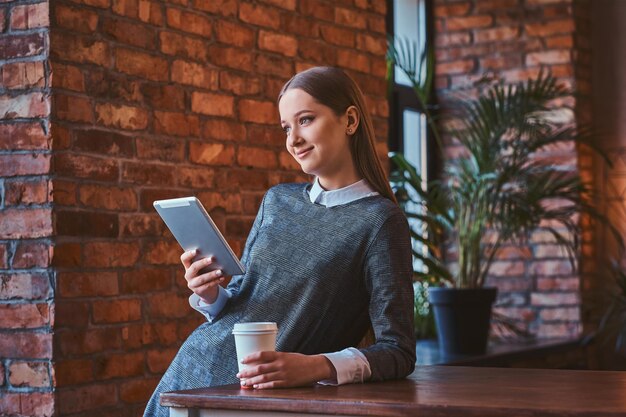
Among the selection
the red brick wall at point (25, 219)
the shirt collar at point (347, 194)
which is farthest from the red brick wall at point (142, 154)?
the shirt collar at point (347, 194)

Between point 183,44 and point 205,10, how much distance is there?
165 mm

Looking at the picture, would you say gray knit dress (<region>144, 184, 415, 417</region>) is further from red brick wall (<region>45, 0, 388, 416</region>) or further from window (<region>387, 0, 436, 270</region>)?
window (<region>387, 0, 436, 270</region>)

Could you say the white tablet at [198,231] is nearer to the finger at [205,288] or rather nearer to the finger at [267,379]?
the finger at [205,288]

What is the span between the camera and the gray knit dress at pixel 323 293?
75.6 inches

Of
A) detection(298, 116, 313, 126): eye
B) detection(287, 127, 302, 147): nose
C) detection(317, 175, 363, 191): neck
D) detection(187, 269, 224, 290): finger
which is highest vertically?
detection(298, 116, 313, 126): eye

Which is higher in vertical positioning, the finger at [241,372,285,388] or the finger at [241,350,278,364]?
the finger at [241,350,278,364]

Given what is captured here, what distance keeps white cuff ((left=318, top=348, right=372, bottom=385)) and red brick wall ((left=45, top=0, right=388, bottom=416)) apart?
1174 mm

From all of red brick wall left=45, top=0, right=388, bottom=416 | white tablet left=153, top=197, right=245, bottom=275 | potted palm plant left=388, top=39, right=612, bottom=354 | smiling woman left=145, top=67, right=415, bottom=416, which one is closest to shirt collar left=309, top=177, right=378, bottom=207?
smiling woman left=145, top=67, right=415, bottom=416

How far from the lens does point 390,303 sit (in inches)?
74.8

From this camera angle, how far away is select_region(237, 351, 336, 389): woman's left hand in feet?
5.80

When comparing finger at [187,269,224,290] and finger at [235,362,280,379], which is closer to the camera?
finger at [235,362,280,379]

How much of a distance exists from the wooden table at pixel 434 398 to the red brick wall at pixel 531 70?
11.9 feet

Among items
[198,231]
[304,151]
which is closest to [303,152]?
[304,151]

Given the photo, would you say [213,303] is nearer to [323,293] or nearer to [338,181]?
[323,293]
